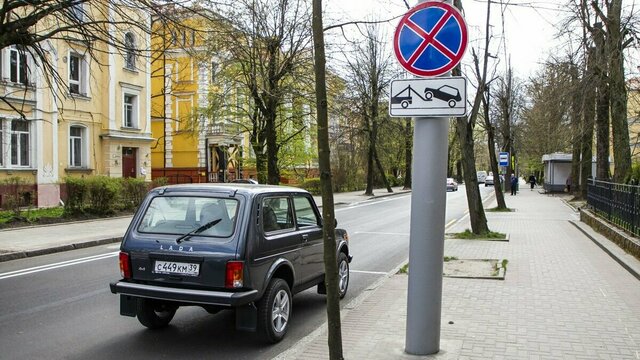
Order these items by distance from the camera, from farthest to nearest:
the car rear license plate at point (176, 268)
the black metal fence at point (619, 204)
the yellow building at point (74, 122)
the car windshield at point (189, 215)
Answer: the yellow building at point (74, 122) → the black metal fence at point (619, 204) → the car windshield at point (189, 215) → the car rear license plate at point (176, 268)

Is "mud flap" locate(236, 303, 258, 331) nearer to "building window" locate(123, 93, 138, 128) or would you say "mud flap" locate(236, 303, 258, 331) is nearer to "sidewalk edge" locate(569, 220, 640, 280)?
"sidewalk edge" locate(569, 220, 640, 280)

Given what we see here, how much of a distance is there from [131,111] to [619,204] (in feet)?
86.4

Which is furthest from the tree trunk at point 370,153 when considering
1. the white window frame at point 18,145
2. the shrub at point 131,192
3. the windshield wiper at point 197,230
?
the windshield wiper at point 197,230

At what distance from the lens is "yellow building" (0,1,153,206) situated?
76.8 feet

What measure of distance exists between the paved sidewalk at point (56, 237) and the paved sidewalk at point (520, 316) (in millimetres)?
7925

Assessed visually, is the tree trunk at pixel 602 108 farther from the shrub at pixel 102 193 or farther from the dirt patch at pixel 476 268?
the shrub at pixel 102 193

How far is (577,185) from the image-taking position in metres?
35.3

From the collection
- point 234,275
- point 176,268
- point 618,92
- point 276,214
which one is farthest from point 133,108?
point 234,275

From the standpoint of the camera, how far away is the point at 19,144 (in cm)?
2434

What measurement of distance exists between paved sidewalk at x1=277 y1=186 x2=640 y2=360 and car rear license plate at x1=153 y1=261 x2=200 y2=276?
1158mm

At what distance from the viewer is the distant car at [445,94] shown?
466cm

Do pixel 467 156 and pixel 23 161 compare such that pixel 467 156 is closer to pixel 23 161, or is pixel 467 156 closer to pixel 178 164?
pixel 23 161

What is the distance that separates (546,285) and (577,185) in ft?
98.5

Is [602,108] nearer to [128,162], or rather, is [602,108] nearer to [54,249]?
[54,249]
